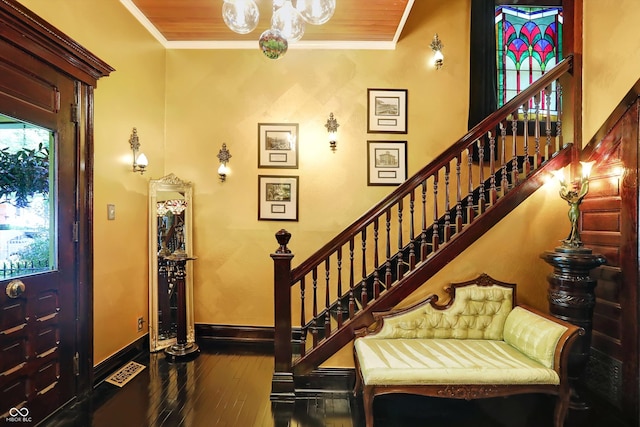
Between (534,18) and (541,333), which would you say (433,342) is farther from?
(534,18)

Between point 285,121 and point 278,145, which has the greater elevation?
point 285,121

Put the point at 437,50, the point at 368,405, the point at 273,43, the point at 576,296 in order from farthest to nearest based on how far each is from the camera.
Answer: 1. the point at 437,50
2. the point at 576,296
3. the point at 368,405
4. the point at 273,43

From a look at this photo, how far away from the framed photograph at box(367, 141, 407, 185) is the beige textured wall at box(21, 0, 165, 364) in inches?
102

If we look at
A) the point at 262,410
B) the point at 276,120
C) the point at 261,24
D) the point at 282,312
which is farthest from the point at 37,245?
the point at 261,24

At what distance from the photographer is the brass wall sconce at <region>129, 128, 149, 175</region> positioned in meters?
3.44

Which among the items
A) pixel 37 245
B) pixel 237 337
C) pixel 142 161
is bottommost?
pixel 237 337

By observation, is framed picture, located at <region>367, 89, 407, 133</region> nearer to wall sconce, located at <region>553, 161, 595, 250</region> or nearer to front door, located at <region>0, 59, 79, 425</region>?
wall sconce, located at <region>553, 161, 595, 250</region>

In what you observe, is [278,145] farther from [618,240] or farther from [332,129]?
[618,240]

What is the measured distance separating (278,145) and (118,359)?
285 cm

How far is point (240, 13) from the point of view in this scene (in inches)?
74.0

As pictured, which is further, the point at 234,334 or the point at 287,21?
the point at 234,334

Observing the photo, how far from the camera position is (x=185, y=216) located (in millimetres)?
3998

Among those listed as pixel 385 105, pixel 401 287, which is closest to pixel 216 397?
pixel 401 287

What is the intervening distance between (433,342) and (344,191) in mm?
2077
